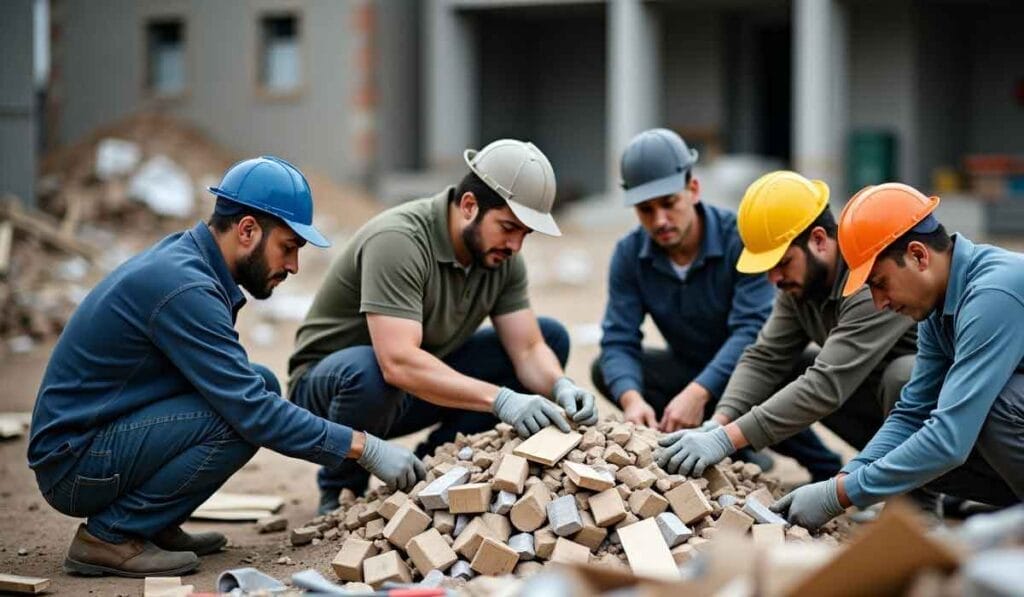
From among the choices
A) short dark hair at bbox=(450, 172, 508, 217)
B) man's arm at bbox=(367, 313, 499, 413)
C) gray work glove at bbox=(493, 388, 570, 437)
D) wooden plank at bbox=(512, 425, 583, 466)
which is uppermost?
short dark hair at bbox=(450, 172, 508, 217)

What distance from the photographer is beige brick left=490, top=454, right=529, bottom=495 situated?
3.98 m

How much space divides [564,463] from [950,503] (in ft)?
6.23

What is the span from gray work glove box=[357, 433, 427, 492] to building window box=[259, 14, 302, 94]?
542 inches

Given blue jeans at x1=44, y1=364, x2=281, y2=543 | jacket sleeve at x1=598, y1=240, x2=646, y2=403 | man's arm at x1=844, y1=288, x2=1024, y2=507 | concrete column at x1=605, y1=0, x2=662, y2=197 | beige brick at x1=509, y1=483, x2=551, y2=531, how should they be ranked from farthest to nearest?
concrete column at x1=605, y1=0, x2=662, y2=197
jacket sleeve at x1=598, y1=240, x2=646, y2=403
blue jeans at x1=44, y1=364, x2=281, y2=543
beige brick at x1=509, y1=483, x2=551, y2=531
man's arm at x1=844, y1=288, x2=1024, y2=507

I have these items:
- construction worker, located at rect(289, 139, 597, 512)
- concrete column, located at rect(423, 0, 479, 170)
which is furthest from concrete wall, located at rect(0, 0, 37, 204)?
construction worker, located at rect(289, 139, 597, 512)

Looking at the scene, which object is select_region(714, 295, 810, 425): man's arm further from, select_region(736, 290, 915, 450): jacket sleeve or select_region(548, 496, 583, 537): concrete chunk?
select_region(548, 496, 583, 537): concrete chunk

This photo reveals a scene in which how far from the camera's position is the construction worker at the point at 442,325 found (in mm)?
4539

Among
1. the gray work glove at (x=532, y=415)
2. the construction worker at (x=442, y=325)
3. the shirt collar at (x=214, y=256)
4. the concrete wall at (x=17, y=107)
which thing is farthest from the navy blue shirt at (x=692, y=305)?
the concrete wall at (x=17, y=107)

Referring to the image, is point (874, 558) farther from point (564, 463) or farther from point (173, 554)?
point (173, 554)

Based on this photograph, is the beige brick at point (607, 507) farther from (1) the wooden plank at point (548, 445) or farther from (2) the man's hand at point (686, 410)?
(2) the man's hand at point (686, 410)

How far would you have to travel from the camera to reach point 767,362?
4.85 metres

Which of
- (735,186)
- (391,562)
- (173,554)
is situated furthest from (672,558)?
(735,186)

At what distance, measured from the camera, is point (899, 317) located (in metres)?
4.45

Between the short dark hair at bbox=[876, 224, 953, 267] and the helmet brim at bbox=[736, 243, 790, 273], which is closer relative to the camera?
the short dark hair at bbox=[876, 224, 953, 267]
